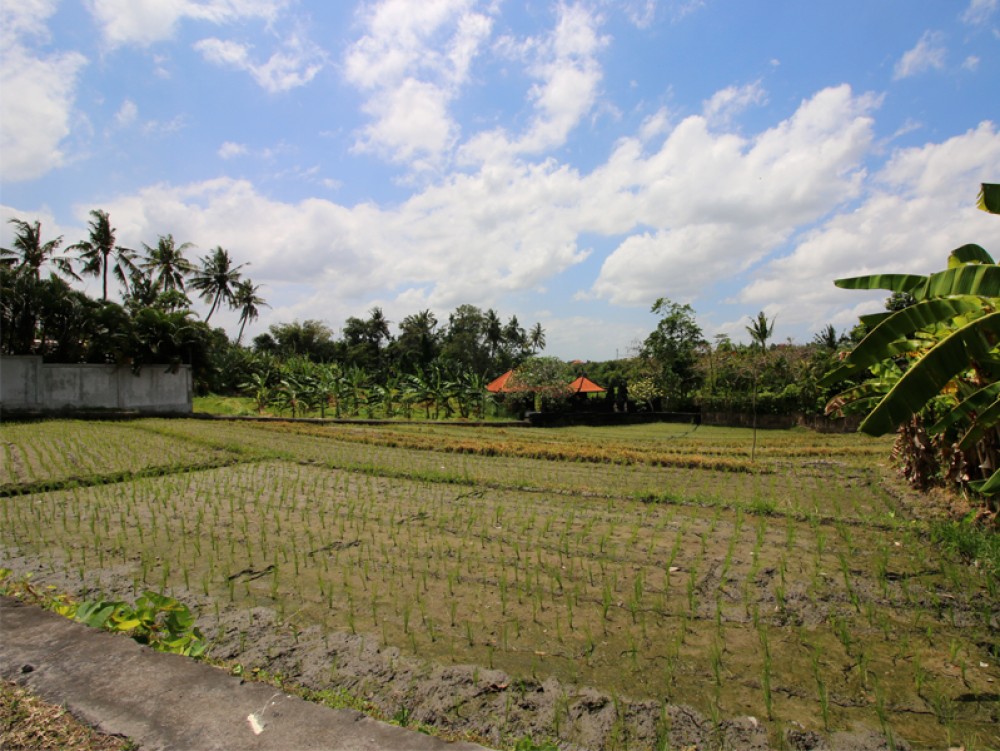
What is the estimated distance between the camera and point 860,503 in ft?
26.0

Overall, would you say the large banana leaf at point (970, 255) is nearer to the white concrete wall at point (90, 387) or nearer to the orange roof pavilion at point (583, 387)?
the orange roof pavilion at point (583, 387)

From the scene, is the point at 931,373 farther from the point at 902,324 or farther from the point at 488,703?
the point at 488,703

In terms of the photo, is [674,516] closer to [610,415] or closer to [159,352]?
[610,415]

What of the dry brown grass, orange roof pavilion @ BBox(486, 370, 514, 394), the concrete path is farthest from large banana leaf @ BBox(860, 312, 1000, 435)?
orange roof pavilion @ BBox(486, 370, 514, 394)

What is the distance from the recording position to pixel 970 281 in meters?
3.98

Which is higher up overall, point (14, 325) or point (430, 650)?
point (14, 325)

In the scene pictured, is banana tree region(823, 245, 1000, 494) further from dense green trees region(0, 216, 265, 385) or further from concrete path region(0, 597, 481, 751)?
dense green trees region(0, 216, 265, 385)

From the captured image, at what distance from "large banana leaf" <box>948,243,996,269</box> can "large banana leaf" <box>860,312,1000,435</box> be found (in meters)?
1.28

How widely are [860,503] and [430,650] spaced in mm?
7002

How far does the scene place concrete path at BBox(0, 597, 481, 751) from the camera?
197 cm

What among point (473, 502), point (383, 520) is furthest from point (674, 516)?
point (383, 520)

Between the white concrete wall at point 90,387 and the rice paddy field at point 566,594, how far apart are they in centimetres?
1417

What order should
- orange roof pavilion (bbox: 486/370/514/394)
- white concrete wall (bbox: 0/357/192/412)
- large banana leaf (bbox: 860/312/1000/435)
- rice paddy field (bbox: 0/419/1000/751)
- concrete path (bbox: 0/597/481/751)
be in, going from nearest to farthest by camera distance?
concrete path (bbox: 0/597/481/751) < rice paddy field (bbox: 0/419/1000/751) < large banana leaf (bbox: 860/312/1000/435) < white concrete wall (bbox: 0/357/192/412) < orange roof pavilion (bbox: 486/370/514/394)

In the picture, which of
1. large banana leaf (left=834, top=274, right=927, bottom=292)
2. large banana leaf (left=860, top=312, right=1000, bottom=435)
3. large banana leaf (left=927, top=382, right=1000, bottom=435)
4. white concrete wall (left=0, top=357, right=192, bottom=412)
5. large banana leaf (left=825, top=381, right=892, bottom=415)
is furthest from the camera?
white concrete wall (left=0, top=357, right=192, bottom=412)
